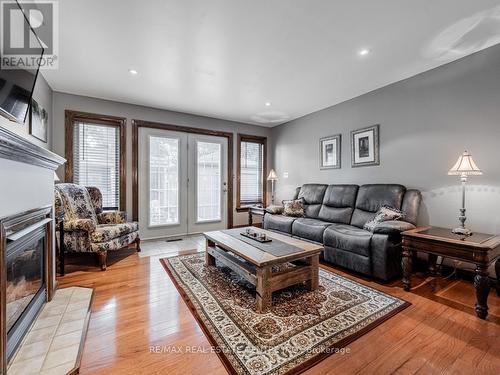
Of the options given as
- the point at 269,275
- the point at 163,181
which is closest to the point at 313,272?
the point at 269,275

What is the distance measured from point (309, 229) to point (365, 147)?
1.59 meters

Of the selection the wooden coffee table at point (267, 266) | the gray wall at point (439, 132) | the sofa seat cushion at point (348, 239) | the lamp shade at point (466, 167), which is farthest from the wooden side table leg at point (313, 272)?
the gray wall at point (439, 132)

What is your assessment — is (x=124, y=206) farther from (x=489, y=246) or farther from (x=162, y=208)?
(x=489, y=246)

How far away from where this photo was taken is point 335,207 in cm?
365

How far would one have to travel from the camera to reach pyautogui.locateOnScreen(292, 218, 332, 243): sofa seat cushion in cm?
303

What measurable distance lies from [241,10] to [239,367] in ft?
8.23

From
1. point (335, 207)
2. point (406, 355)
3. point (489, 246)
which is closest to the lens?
point (406, 355)

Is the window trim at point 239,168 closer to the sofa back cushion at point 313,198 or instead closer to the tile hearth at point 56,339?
the sofa back cushion at point 313,198

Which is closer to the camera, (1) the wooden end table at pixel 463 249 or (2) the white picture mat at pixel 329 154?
(1) the wooden end table at pixel 463 249

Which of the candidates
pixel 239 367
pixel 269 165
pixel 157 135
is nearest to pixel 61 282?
pixel 239 367

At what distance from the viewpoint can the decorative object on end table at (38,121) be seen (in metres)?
2.56

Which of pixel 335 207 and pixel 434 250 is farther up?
pixel 335 207

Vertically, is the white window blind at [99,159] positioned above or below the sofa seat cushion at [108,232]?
above

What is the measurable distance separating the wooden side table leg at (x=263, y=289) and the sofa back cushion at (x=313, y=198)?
2.22 m
